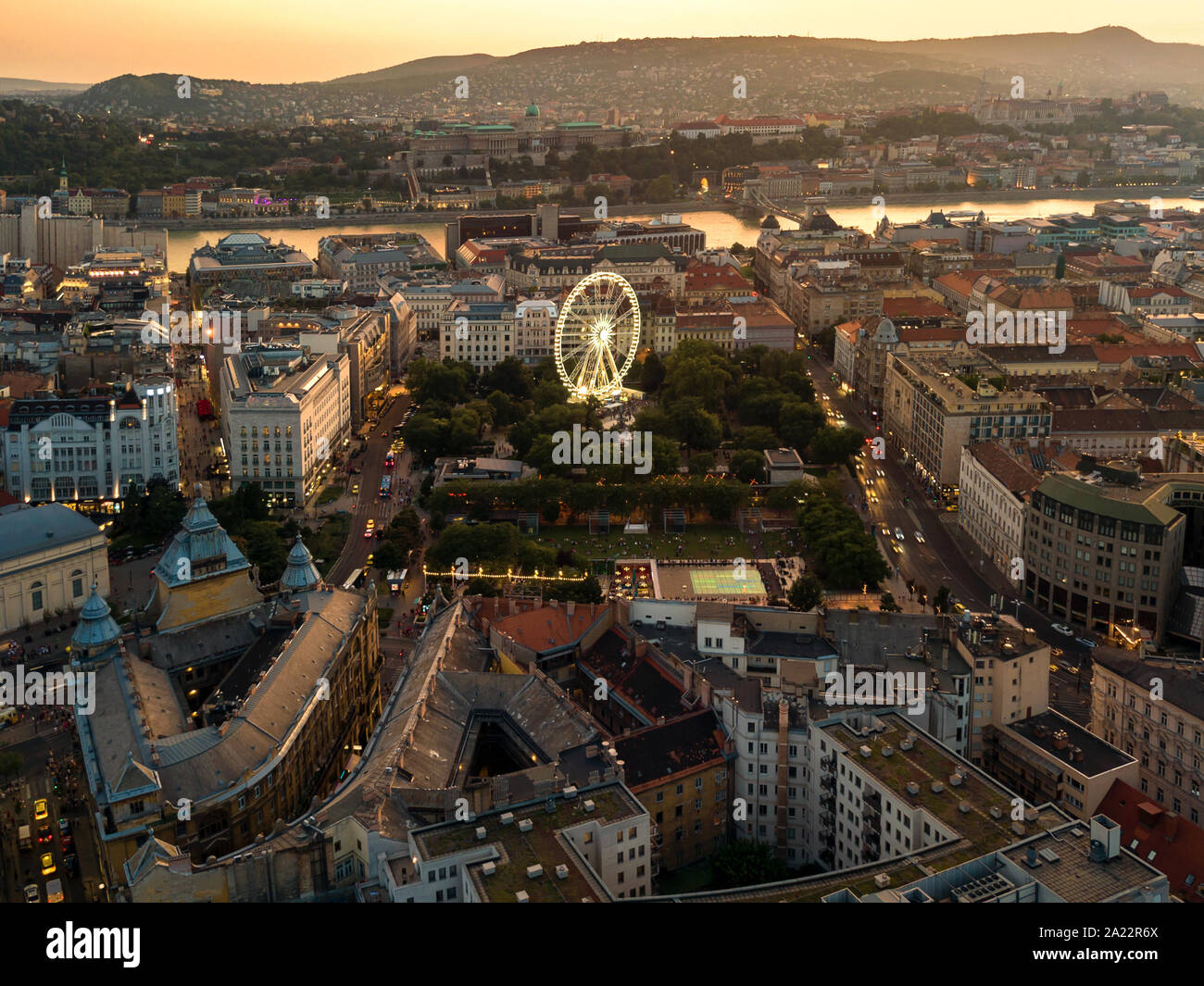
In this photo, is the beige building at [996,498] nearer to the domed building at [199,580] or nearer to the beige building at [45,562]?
the domed building at [199,580]

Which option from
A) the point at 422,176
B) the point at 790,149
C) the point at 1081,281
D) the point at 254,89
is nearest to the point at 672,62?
the point at 254,89

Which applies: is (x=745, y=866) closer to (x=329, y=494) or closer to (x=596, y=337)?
(x=329, y=494)

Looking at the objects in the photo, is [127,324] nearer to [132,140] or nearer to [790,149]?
[132,140]

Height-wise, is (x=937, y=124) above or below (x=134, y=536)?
above

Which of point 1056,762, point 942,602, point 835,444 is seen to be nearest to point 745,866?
point 1056,762

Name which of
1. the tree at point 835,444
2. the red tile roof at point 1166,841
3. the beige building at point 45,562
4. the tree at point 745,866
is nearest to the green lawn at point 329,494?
the beige building at point 45,562

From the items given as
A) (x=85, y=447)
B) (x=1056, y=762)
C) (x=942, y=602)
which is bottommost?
(x=1056, y=762)
